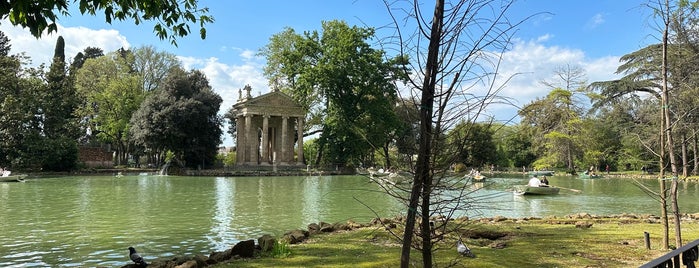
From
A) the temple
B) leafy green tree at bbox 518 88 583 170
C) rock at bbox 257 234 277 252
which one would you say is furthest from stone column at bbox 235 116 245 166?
rock at bbox 257 234 277 252

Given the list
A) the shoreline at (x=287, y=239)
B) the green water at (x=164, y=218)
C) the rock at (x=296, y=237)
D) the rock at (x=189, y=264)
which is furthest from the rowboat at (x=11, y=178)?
the rock at (x=189, y=264)

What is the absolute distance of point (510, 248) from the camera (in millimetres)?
8656

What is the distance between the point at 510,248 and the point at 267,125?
56.4 metres

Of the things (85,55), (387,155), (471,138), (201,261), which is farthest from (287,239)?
(85,55)

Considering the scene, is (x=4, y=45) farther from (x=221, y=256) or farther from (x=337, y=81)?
(x=221, y=256)

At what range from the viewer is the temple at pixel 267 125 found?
60.8 meters

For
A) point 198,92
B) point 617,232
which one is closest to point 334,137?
point 198,92

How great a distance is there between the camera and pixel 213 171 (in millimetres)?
51125

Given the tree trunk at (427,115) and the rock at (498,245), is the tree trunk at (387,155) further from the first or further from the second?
the rock at (498,245)

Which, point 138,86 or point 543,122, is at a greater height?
point 138,86

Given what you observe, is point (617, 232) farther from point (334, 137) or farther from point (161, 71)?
point (161, 71)

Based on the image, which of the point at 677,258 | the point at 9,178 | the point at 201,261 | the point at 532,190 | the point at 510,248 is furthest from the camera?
the point at 9,178

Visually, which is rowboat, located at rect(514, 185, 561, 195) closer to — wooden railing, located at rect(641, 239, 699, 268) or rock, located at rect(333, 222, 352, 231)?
rock, located at rect(333, 222, 352, 231)

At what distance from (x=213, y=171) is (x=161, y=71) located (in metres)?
24.2
